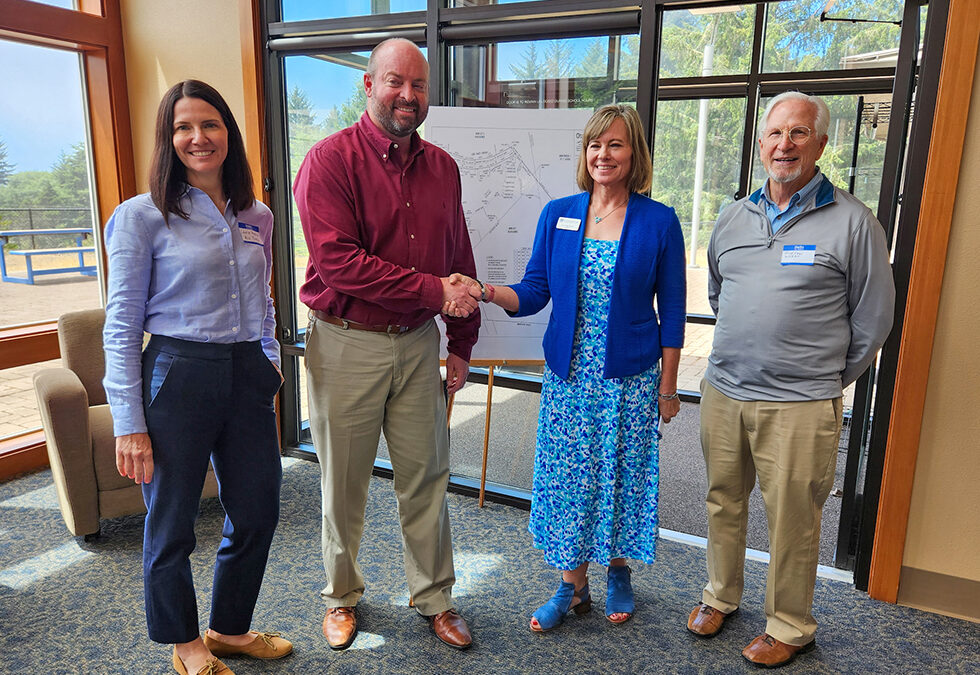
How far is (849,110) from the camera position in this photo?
158 inches

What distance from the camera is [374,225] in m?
1.97

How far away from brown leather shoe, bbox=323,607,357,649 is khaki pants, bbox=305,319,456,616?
0.03 meters

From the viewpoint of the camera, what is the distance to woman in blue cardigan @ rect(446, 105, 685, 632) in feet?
6.90

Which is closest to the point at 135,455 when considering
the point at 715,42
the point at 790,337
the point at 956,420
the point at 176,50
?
the point at 790,337

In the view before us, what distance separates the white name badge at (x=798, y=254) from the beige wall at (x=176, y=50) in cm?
285

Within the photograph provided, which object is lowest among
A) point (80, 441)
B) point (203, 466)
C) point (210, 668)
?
point (210, 668)

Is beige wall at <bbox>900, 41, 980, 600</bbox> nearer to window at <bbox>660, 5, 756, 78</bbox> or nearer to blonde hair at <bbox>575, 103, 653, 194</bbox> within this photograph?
blonde hair at <bbox>575, 103, 653, 194</bbox>

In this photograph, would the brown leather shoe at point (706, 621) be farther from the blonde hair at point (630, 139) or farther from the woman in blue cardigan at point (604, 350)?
the blonde hair at point (630, 139)

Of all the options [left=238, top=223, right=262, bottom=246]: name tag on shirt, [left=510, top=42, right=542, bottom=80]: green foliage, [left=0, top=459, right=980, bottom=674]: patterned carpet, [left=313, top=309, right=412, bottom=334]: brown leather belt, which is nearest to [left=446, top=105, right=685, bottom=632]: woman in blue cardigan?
[left=0, top=459, right=980, bottom=674]: patterned carpet

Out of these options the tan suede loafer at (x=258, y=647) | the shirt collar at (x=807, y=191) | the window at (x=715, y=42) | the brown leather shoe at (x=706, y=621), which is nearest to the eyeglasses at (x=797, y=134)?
the shirt collar at (x=807, y=191)

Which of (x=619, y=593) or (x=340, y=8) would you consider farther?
(x=340, y=8)

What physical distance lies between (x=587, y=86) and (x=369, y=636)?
238cm

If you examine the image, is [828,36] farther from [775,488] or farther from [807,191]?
[775,488]

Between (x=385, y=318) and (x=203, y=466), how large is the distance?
2.10ft
